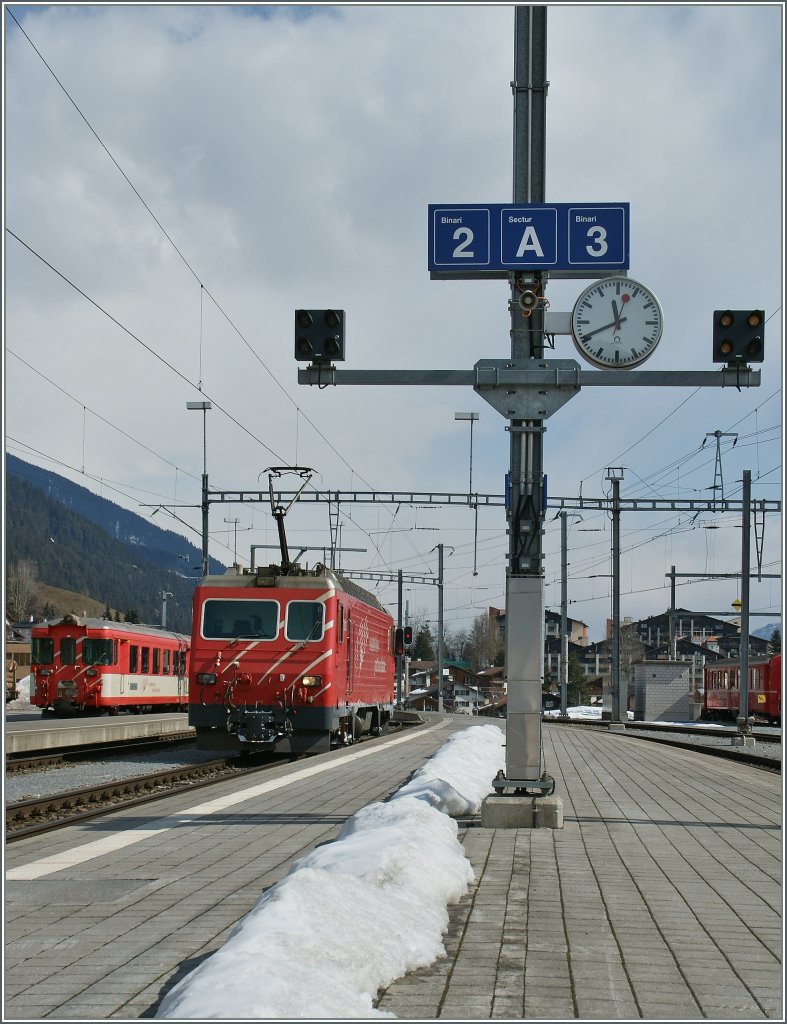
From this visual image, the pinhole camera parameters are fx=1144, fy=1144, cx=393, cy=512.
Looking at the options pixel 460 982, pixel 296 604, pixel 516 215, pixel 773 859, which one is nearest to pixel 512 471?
pixel 516 215

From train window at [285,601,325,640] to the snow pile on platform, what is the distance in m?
9.83

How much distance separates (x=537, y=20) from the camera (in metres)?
10.2

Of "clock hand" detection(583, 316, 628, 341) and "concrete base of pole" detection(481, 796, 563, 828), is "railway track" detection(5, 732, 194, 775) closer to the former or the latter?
"concrete base of pole" detection(481, 796, 563, 828)

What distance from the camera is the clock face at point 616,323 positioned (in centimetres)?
1003

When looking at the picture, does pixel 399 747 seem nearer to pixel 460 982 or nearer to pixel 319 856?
pixel 319 856

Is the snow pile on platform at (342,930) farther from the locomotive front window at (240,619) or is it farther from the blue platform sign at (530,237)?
the locomotive front window at (240,619)

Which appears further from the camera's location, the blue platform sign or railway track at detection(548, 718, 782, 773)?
railway track at detection(548, 718, 782, 773)

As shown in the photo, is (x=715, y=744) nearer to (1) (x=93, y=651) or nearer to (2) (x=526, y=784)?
(1) (x=93, y=651)

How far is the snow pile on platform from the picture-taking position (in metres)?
3.99

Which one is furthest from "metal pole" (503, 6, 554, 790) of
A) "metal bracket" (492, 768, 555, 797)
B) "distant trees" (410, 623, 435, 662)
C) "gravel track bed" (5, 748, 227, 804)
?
"distant trees" (410, 623, 435, 662)

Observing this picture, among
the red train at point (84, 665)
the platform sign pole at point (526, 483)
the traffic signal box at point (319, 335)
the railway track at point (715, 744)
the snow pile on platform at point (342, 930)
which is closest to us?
the snow pile on platform at point (342, 930)

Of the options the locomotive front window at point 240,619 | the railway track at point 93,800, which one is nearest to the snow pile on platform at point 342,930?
the railway track at point 93,800

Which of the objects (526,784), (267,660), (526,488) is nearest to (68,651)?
(267,660)

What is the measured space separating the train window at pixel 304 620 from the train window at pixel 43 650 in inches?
707
